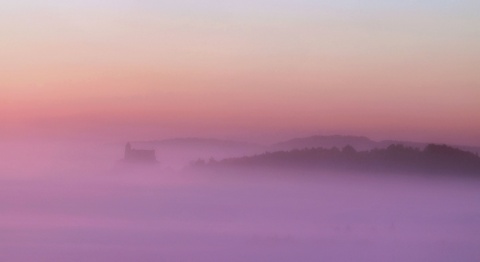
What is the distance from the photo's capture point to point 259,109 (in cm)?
303

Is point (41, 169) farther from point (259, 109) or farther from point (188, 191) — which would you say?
point (259, 109)

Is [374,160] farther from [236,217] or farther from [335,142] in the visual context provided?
[236,217]

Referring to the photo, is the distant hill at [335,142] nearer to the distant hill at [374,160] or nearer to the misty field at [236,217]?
the distant hill at [374,160]

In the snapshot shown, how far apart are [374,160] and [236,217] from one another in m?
0.68

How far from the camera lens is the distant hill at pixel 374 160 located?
304 centimetres

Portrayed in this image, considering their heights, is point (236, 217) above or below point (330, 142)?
below

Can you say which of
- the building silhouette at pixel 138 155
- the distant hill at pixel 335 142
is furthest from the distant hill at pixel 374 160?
the building silhouette at pixel 138 155

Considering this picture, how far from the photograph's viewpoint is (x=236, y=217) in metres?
3.02

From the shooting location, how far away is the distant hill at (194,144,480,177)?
304 cm

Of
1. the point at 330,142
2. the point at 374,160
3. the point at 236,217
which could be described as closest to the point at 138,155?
the point at 236,217

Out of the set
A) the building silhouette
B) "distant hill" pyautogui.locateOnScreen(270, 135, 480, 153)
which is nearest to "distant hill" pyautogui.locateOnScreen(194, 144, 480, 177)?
"distant hill" pyautogui.locateOnScreen(270, 135, 480, 153)

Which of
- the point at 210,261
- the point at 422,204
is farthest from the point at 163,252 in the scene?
the point at 422,204

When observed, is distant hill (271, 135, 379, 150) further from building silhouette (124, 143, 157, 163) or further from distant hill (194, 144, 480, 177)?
building silhouette (124, 143, 157, 163)

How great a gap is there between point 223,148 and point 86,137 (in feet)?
2.00
